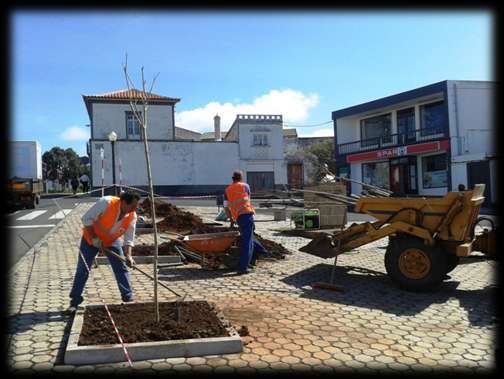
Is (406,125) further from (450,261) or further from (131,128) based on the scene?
(450,261)

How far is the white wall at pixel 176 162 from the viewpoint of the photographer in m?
37.9

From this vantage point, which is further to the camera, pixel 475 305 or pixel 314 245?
pixel 314 245

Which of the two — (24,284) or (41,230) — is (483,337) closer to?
(24,284)

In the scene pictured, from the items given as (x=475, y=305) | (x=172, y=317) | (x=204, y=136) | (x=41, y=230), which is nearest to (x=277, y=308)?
(x=172, y=317)

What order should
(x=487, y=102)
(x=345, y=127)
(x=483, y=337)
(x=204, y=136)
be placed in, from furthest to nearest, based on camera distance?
(x=204, y=136) < (x=345, y=127) < (x=487, y=102) < (x=483, y=337)

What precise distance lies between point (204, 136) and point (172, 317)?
56.8 metres

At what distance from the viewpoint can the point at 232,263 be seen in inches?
306

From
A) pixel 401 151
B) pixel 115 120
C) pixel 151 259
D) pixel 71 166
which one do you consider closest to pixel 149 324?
pixel 151 259

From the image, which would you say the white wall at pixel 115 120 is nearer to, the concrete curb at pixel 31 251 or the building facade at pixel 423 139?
the building facade at pixel 423 139

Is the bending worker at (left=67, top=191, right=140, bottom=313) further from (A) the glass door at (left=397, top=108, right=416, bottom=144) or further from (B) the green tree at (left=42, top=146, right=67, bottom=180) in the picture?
(B) the green tree at (left=42, top=146, right=67, bottom=180)

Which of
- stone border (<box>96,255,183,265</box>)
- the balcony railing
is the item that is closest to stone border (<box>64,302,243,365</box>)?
stone border (<box>96,255,183,265</box>)

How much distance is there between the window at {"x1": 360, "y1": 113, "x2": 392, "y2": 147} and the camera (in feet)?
104

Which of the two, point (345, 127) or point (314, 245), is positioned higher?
point (345, 127)

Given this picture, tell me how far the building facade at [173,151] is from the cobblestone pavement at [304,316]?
99.3 ft
